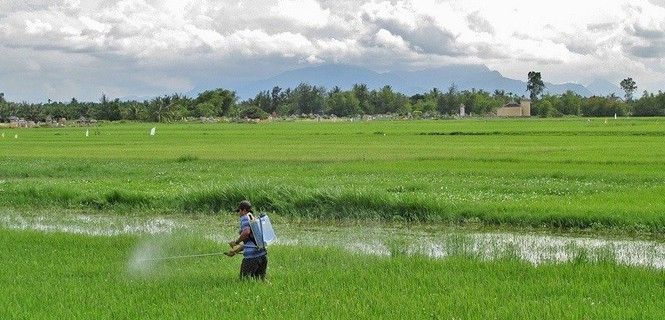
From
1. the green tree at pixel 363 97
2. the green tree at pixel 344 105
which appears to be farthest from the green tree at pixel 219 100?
the green tree at pixel 363 97

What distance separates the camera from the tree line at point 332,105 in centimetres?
13800

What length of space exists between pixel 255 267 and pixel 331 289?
1073 mm

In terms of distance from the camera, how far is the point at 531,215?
17.7m

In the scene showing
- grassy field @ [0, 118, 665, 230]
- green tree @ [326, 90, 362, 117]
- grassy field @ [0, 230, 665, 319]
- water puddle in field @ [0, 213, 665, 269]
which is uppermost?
green tree @ [326, 90, 362, 117]

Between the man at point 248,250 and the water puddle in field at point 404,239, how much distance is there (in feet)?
11.2

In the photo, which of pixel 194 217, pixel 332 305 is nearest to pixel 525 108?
pixel 194 217

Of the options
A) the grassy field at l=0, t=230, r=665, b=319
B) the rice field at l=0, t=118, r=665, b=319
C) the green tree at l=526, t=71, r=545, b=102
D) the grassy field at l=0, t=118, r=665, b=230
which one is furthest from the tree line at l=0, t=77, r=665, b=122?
the grassy field at l=0, t=230, r=665, b=319

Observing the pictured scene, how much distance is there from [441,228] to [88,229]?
26.6ft

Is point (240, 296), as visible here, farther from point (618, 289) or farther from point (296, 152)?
point (296, 152)

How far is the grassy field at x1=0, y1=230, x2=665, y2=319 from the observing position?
883 cm

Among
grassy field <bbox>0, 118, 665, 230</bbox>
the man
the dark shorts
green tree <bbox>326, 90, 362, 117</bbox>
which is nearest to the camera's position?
the man

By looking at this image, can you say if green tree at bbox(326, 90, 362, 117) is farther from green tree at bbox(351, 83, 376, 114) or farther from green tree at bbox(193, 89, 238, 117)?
green tree at bbox(193, 89, 238, 117)

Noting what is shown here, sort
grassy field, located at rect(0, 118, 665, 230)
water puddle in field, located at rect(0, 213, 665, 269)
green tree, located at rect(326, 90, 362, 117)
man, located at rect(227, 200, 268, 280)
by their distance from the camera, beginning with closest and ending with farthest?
man, located at rect(227, 200, 268, 280), water puddle in field, located at rect(0, 213, 665, 269), grassy field, located at rect(0, 118, 665, 230), green tree, located at rect(326, 90, 362, 117)

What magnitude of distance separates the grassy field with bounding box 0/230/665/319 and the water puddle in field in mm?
1279
